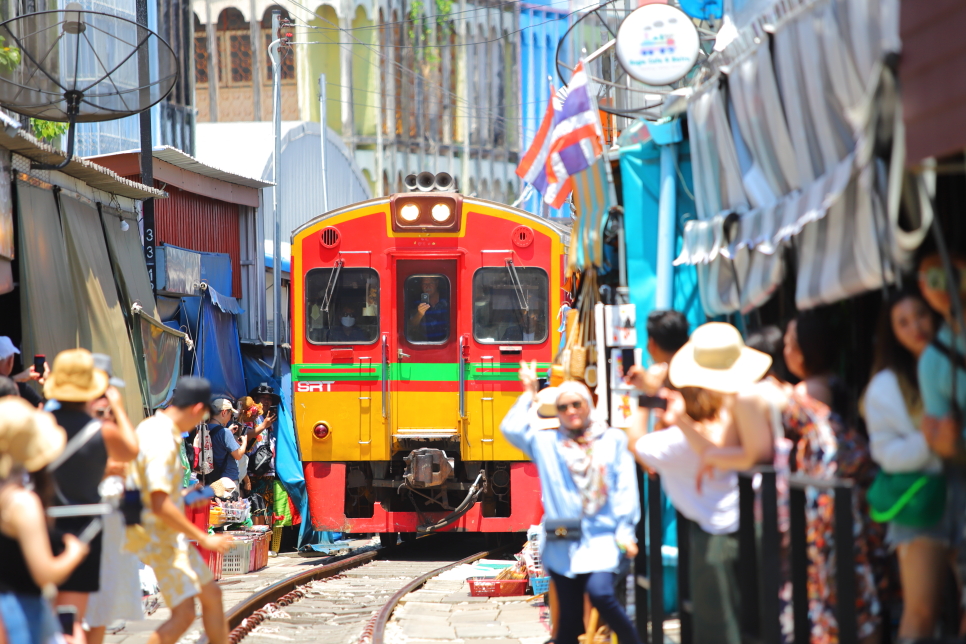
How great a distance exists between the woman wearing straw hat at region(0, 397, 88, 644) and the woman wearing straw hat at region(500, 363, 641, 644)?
2.16 metres

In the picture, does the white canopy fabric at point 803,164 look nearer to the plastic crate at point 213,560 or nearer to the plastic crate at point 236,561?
the plastic crate at point 213,560

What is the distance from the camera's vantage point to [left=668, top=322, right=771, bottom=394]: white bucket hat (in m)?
4.48

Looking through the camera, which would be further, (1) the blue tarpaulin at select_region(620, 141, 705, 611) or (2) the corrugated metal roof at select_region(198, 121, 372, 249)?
(2) the corrugated metal roof at select_region(198, 121, 372, 249)

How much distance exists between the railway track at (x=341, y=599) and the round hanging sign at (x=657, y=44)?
12.2 feet

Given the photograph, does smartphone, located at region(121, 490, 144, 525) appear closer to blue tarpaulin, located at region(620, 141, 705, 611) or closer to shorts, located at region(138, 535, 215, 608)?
shorts, located at region(138, 535, 215, 608)

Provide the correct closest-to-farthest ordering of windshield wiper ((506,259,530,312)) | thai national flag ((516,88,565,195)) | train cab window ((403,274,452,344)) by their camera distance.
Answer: thai national flag ((516,88,565,195)), windshield wiper ((506,259,530,312)), train cab window ((403,274,452,344))

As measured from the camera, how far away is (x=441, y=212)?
11172mm

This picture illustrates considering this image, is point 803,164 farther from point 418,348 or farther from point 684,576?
point 418,348

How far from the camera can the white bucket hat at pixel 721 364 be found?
14.7ft

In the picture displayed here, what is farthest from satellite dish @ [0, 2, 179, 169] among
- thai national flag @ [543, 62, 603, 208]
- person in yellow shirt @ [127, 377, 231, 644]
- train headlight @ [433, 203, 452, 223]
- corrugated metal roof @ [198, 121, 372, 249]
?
corrugated metal roof @ [198, 121, 372, 249]

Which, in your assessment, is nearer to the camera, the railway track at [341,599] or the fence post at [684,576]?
the fence post at [684,576]

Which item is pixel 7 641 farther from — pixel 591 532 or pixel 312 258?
pixel 312 258

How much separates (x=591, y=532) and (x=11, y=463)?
98.8 inches

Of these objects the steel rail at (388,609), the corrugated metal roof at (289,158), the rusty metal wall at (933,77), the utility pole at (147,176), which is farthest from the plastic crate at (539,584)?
the corrugated metal roof at (289,158)
